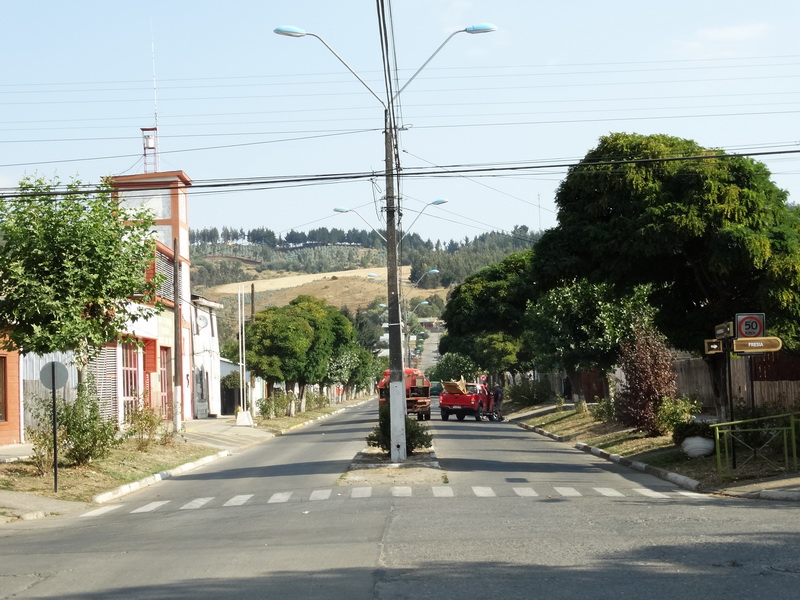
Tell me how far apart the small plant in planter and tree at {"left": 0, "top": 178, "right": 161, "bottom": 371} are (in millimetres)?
12647

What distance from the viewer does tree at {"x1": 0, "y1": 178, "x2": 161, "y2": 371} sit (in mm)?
21703

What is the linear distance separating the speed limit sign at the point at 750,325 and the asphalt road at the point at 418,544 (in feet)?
10.9

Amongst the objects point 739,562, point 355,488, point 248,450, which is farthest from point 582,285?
point 739,562

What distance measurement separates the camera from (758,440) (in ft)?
70.3

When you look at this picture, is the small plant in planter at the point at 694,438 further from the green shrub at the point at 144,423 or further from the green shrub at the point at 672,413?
the green shrub at the point at 144,423

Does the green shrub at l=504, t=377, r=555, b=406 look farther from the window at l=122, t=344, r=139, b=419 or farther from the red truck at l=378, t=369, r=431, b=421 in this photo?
the window at l=122, t=344, r=139, b=419

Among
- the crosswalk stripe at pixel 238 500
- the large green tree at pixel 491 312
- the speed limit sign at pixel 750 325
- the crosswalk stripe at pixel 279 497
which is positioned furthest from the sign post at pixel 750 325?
the large green tree at pixel 491 312

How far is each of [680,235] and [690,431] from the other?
4.67m

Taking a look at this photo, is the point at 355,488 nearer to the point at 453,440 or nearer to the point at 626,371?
the point at 626,371

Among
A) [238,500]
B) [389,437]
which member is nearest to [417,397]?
[389,437]

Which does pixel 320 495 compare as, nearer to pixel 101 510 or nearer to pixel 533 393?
pixel 101 510

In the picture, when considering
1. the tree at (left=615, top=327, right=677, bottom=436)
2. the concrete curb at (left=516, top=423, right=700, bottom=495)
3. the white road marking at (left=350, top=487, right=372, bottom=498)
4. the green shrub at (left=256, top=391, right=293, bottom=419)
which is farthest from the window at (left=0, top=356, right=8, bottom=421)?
the green shrub at (left=256, top=391, right=293, bottom=419)

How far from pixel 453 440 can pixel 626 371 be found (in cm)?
748

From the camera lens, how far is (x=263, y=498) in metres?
18.6
